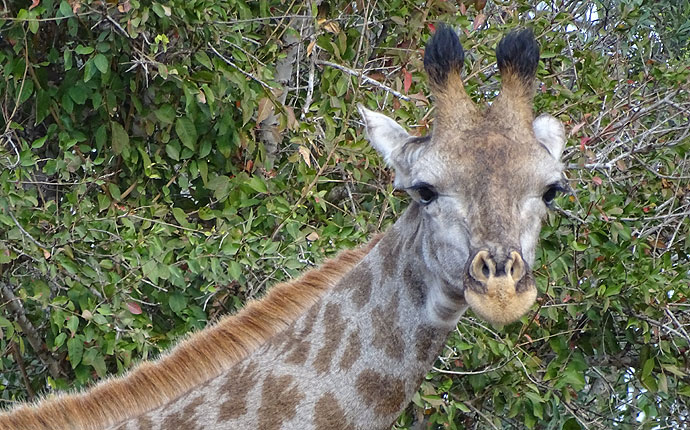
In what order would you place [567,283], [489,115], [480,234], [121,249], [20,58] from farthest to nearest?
[567,283] < [20,58] < [121,249] < [489,115] < [480,234]

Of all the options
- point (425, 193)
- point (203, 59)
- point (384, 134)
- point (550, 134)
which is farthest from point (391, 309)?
point (203, 59)

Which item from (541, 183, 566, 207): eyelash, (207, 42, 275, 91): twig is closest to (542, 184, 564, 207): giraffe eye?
(541, 183, 566, 207): eyelash

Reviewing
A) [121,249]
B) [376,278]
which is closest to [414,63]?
[121,249]

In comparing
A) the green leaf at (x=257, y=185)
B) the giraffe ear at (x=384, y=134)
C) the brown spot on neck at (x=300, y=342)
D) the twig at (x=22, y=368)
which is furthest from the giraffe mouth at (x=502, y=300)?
the twig at (x=22, y=368)

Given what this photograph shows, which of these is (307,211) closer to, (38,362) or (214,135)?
(214,135)

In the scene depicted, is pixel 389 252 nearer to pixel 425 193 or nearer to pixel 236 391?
pixel 425 193

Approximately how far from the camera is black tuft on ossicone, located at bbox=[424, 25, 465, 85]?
4.70 meters

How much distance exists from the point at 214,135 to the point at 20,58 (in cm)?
124

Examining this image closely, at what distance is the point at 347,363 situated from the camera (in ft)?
14.5

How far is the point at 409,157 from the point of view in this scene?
15.1 feet

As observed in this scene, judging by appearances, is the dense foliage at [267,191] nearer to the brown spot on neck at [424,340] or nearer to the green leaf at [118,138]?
the green leaf at [118,138]

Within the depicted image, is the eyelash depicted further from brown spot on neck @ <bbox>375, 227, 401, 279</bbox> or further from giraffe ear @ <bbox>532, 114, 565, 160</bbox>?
brown spot on neck @ <bbox>375, 227, 401, 279</bbox>

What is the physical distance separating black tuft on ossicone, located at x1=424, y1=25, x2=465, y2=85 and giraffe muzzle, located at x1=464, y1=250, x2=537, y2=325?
98cm

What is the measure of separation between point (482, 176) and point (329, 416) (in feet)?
3.61
